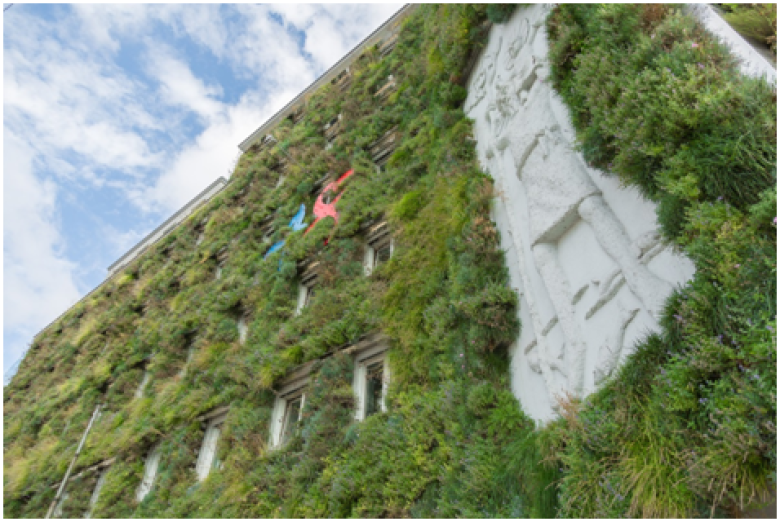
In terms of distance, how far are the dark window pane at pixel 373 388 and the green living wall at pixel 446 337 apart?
0.35 m

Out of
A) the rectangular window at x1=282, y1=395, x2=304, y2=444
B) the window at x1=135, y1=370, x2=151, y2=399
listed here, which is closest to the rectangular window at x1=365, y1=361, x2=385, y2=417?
the rectangular window at x1=282, y1=395, x2=304, y2=444

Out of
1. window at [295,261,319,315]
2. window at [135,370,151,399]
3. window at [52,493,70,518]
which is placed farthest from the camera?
window at [135,370,151,399]

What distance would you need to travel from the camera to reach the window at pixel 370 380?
788cm

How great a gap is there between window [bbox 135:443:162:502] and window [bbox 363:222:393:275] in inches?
240

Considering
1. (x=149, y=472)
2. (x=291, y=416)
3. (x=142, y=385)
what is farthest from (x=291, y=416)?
(x=142, y=385)

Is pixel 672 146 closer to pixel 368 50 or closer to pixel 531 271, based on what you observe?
pixel 531 271

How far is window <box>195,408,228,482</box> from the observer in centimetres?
1031

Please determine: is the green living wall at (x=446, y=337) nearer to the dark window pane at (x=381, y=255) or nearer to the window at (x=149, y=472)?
the window at (x=149, y=472)

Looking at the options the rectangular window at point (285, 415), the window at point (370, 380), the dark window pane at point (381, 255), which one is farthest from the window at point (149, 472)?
the dark window pane at point (381, 255)

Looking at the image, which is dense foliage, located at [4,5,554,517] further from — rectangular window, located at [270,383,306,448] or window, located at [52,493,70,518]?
window, located at [52,493,70,518]

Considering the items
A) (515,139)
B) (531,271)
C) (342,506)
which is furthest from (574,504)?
(515,139)

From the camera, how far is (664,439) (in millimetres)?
3287

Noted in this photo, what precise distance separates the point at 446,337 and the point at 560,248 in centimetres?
193

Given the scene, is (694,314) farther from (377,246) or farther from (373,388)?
(377,246)
